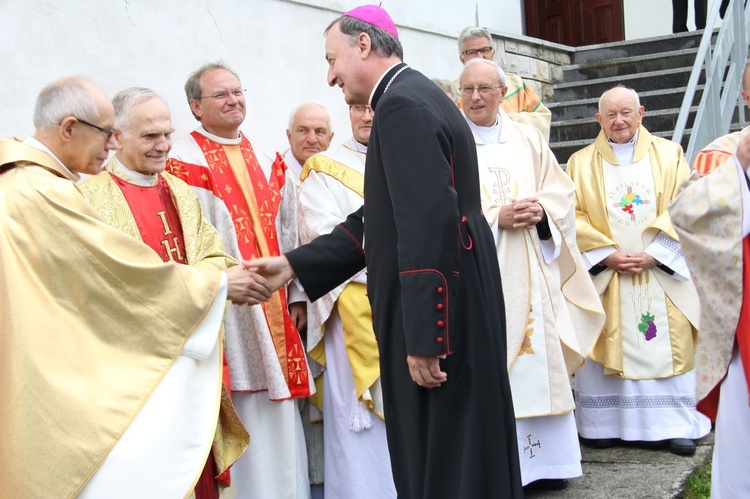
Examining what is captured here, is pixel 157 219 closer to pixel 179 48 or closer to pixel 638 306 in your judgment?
pixel 179 48

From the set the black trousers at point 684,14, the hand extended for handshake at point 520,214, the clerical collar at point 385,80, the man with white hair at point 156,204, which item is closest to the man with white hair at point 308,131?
the hand extended for handshake at point 520,214

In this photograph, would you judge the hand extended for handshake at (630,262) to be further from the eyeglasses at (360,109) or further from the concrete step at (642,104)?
the concrete step at (642,104)

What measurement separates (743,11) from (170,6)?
4746mm

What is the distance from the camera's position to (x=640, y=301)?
5957mm

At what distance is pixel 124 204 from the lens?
4180mm

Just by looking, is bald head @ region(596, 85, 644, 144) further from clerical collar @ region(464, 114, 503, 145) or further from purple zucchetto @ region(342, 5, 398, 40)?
purple zucchetto @ region(342, 5, 398, 40)

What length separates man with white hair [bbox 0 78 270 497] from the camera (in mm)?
3189

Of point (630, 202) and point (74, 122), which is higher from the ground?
point (74, 122)

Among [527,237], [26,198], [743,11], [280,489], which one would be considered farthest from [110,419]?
[743,11]

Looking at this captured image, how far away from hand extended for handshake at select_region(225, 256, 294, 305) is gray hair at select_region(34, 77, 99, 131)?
81cm

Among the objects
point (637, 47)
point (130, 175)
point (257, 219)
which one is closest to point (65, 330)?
point (130, 175)

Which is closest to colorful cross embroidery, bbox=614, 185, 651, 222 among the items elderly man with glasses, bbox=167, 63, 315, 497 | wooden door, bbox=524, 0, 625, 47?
elderly man with glasses, bbox=167, 63, 315, 497

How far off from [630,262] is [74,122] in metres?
3.58

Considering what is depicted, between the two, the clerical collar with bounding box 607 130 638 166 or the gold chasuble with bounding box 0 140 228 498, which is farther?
the clerical collar with bounding box 607 130 638 166
